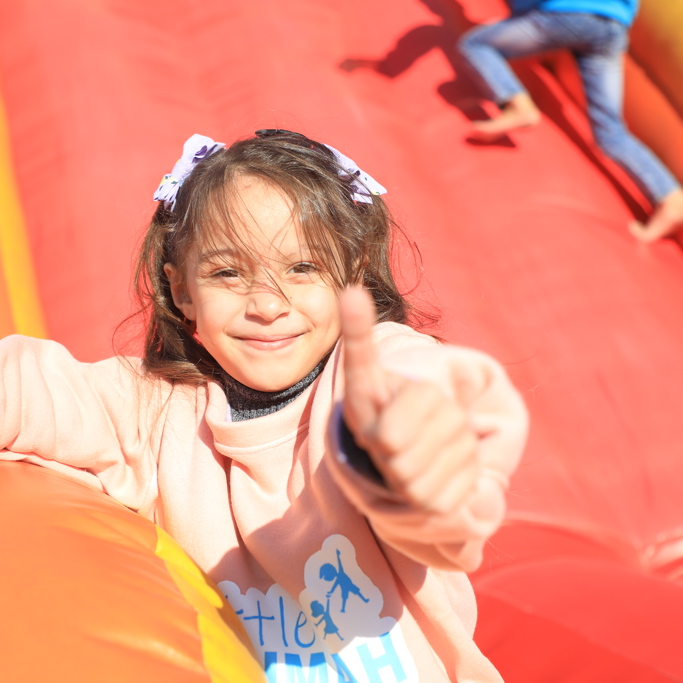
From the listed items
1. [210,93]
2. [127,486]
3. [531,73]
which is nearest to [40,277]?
[210,93]

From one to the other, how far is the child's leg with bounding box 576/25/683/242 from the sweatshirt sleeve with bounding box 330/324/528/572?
4.15ft

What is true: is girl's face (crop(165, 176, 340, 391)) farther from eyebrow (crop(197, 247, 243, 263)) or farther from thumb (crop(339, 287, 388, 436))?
thumb (crop(339, 287, 388, 436))

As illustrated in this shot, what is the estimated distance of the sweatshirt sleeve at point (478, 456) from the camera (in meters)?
0.51

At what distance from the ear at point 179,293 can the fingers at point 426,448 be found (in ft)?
1.82

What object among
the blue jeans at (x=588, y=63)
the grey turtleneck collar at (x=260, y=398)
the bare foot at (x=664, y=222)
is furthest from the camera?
the blue jeans at (x=588, y=63)

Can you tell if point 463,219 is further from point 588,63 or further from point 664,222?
point 588,63

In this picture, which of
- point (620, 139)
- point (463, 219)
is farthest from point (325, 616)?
point (620, 139)

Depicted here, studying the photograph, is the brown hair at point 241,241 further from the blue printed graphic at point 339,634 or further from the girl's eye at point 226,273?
the blue printed graphic at point 339,634

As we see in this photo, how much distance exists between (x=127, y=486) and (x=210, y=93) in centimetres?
108

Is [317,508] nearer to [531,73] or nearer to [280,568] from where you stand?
[280,568]

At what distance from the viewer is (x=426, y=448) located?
48cm

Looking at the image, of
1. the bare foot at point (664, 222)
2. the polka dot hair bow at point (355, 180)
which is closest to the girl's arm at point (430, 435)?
the polka dot hair bow at point (355, 180)

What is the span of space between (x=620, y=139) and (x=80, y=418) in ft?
4.63

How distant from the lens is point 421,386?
1.62 ft
